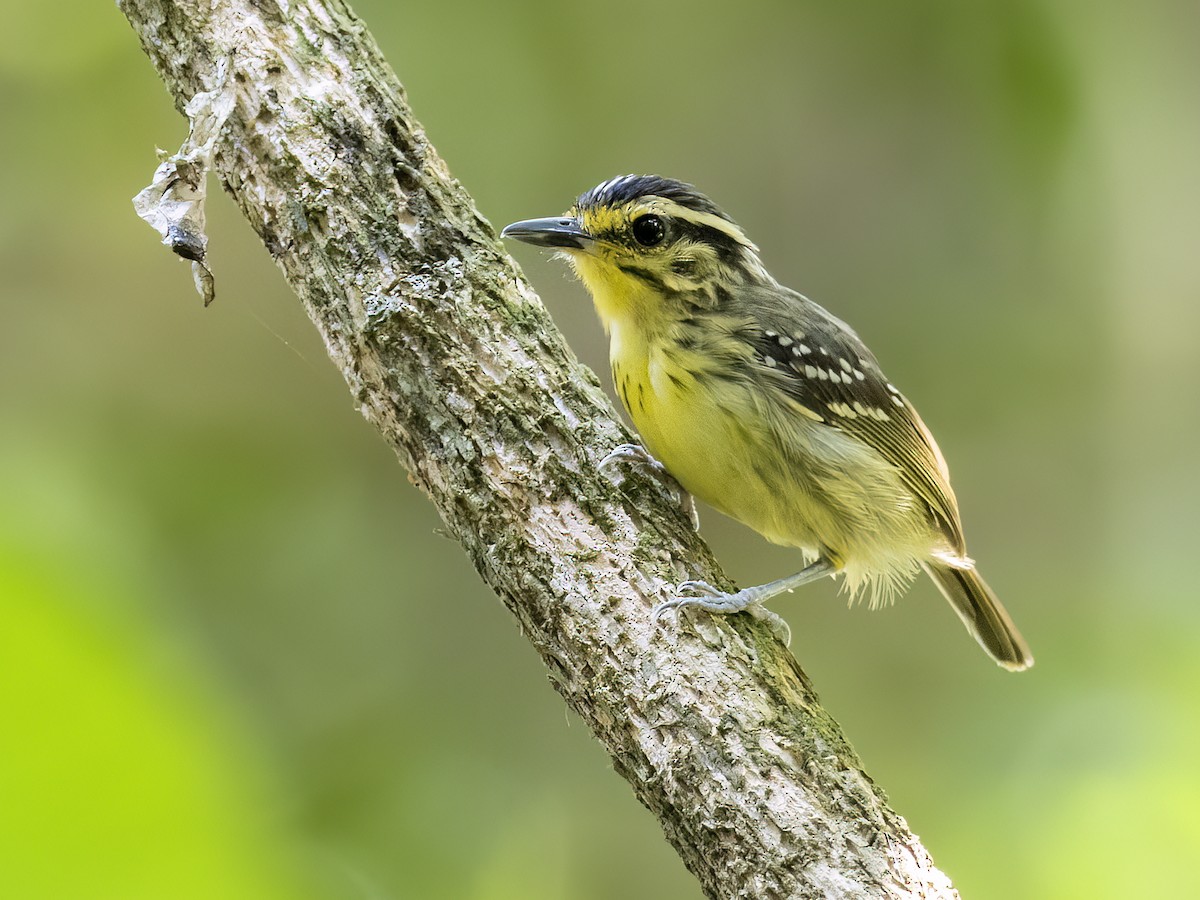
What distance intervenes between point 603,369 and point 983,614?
5.87 ft

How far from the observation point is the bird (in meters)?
2.90

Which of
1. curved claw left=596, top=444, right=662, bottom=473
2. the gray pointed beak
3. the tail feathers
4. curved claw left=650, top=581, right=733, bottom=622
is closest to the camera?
curved claw left=650, top=581, right=733, bottom=622

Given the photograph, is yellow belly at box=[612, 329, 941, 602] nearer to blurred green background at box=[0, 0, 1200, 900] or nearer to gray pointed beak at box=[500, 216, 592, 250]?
gray pointed beak at box=[500, 216, 592, 250]

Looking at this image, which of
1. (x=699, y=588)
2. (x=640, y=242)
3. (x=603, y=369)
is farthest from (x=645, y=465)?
(x=603, y=369)

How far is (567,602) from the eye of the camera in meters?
2.31

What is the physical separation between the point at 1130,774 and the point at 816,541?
1.36 meters

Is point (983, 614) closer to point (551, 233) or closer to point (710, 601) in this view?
point (710, 601)

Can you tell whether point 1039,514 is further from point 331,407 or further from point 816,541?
point 331,407

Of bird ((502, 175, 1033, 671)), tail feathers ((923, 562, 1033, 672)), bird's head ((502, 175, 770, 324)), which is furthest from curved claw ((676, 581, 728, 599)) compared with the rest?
tail feathers ((923, 562, 1033, 672))

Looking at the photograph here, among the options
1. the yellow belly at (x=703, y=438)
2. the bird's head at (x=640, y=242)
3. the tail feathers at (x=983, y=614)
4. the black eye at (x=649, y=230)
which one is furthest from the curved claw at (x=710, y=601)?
the tail feathers at (x=983, y=614)

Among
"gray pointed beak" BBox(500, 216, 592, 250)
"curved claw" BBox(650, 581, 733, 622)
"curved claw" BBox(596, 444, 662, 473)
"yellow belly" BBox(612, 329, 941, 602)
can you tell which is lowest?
"curved claw" BBox(650, 581, 733, 622)

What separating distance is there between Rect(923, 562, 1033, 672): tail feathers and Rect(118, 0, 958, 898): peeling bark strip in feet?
4.23

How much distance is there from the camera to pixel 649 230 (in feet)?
10.1

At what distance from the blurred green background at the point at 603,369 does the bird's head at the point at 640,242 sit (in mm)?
458
